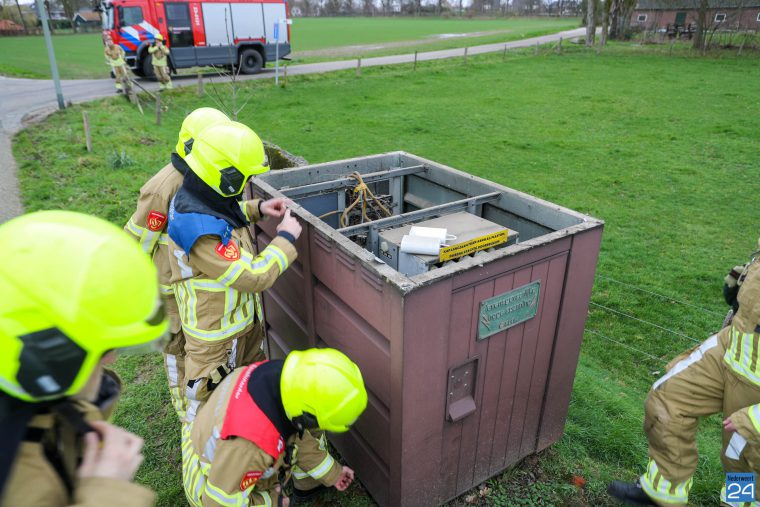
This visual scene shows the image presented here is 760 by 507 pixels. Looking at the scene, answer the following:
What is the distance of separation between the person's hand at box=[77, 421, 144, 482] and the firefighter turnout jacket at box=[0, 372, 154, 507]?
3cm

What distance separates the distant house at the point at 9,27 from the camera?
4281 centimetres

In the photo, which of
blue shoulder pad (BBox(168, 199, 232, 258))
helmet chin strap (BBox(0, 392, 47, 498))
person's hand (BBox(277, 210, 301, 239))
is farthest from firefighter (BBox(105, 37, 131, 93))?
helmet chin strap (BBox(0, 392, 47, 498))

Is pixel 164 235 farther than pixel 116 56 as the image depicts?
No

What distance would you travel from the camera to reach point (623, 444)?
3.51 m

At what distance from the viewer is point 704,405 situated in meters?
2.87

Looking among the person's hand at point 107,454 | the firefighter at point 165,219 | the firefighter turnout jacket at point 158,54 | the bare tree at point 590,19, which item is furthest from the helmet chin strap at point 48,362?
the bare tree at point 590,19

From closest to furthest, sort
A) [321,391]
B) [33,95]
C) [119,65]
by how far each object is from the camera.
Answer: [321,391] < [119,65] < [33,95]

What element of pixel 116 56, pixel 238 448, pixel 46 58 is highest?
pixel 116 56

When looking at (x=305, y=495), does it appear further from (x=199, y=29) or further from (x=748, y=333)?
(x=199, y=29)

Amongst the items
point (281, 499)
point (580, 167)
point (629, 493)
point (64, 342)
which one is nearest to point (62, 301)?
point (64, 342)

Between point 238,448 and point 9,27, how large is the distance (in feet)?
181

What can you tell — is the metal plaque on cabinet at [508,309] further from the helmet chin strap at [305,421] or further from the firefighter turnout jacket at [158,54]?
the firefighter turnout jacket at [158,54]

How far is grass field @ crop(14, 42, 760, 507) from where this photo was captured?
3.58 metres

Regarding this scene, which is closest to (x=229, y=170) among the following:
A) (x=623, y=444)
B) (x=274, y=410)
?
(x=274, y=410)
